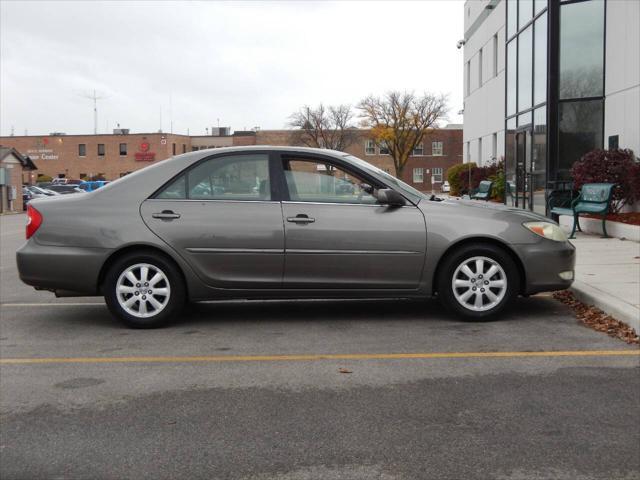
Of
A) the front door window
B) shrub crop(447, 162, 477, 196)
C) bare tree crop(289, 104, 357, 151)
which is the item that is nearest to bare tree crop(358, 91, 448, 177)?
bare tree crop(289, 104, 357, 151)

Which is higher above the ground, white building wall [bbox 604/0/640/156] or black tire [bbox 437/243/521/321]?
white building wall [bbox 604/0/640/156]

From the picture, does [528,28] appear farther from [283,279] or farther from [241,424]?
[241,424]

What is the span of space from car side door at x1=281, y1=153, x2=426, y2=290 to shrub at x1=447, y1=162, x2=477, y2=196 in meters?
25.3

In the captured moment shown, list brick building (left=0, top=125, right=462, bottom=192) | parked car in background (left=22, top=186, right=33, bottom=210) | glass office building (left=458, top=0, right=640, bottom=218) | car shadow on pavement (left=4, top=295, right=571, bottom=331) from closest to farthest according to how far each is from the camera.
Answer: car shadow on pavement (left=4, top=295, right=571, bottom=331)
glass office building (left=458, top=0, right=640, bottom=218)
parked car in background (left=22, top=186, right=33, bottom=210)
brick building (left=0, top=125, right=462, bottom=192)

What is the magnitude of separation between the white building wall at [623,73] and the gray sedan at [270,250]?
10.3 m

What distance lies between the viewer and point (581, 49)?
18359 mm

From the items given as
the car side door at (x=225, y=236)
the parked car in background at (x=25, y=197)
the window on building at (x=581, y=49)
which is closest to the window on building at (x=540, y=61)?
the window on building at (x=581, y=49)

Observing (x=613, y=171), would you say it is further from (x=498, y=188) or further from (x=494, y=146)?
(x=494, y=146)

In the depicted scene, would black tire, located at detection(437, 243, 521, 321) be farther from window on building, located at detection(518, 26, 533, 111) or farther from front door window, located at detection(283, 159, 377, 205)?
window on building, located at detection(518, 26, 533, 111)

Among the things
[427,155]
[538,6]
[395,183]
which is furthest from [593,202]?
[427,155]

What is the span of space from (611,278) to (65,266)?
6038 millimetres

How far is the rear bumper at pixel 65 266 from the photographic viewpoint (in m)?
7.12

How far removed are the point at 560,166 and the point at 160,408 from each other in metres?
15.6

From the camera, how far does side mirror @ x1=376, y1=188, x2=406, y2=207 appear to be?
716cm
